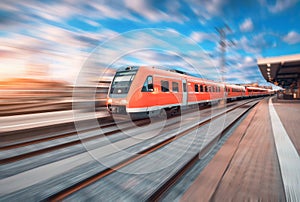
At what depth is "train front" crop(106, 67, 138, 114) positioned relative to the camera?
6655 millimetres

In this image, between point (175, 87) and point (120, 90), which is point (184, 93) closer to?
point (175, 87)

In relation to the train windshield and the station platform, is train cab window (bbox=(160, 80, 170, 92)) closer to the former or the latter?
the train windshield

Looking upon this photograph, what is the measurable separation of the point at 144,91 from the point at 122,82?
1.08 meters

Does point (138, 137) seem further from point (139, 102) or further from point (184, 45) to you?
point (184, 45)

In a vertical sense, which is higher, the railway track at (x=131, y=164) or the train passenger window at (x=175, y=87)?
the train passenger window at (x=175, y=87)

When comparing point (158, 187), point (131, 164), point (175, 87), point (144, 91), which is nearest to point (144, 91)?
point (144, 91)

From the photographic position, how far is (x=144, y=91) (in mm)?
6844

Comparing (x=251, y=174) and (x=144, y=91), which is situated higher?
(x=144, y=91)

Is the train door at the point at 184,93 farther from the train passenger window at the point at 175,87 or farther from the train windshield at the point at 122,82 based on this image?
the train windshield at the point at 122,82

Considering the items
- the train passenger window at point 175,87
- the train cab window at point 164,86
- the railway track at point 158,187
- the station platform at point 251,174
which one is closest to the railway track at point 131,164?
the railway track at point 158,187

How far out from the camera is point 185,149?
150 inches

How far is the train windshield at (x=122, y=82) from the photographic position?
6817 millimetres

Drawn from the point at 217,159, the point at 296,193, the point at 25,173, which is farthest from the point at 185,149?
the point at 25,173

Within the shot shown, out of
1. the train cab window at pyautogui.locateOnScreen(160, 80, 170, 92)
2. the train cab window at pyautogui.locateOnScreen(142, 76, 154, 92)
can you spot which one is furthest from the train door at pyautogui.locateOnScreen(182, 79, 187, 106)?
the train cab window at pyautogui.locateOnScreen(142, 76, 154, 92)
